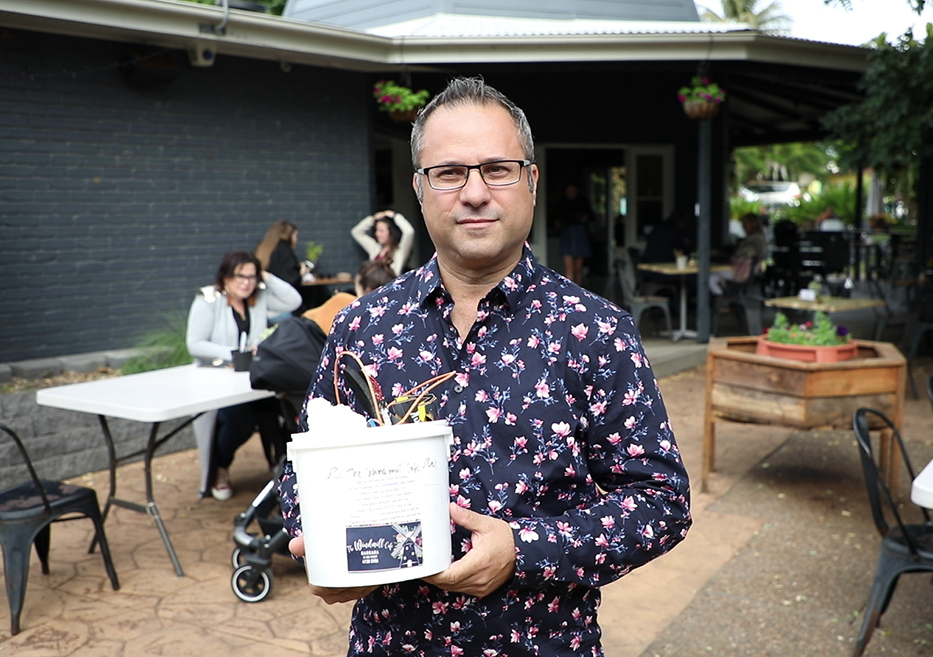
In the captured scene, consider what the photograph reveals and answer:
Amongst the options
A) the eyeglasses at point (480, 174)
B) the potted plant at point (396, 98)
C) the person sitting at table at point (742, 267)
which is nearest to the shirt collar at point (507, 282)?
the eyeglasses at point (480, 174)

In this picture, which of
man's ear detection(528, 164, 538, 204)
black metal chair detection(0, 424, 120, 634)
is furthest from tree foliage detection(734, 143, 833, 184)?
man's ear detection(528, 164, 538, 204)

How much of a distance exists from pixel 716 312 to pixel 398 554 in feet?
30.6

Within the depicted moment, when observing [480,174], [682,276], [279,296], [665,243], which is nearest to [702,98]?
[682,276]

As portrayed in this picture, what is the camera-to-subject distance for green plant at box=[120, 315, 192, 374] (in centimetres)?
682

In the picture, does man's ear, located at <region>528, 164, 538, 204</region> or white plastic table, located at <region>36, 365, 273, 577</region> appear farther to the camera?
white plastic table, located at <region>36, 365, 273, 577</region>

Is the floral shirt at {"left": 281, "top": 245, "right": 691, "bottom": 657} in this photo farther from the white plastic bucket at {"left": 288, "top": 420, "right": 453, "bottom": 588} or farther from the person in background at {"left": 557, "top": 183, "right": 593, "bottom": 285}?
the person in background at {"left": 557, "top": 183, "right": 593, "bottom": 285}

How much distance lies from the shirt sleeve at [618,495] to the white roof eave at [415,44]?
20.3 feet

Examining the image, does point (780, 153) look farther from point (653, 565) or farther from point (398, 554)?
point (398, 554)

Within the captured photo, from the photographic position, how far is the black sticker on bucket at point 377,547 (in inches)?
48.4

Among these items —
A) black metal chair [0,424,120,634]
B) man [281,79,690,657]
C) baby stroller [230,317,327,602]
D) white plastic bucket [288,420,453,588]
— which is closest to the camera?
white plastic bucket [288,420,453,588]

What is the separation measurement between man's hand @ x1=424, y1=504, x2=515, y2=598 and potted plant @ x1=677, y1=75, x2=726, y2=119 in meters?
8.18

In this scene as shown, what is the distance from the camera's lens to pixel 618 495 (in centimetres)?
147

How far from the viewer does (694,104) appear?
887 centimetres

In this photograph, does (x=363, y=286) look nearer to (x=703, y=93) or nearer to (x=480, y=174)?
(x=480, y=174)
